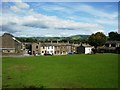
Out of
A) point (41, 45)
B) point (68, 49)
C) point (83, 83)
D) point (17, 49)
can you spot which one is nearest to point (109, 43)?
point (68, 49)

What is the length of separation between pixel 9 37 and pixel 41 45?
20646 mm

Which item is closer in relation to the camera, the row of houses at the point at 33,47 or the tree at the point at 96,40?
the row of houses at the point at 33,47

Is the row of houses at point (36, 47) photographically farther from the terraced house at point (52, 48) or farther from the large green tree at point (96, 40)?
the large green tree at point (96, 40)

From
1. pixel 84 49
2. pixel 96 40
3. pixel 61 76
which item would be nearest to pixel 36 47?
pixel 84 49

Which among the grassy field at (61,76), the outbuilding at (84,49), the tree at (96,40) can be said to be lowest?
the grassy field at (61,76)

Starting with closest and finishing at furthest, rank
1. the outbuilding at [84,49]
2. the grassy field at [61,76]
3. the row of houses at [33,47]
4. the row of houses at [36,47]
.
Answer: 1. the grassy field at [61,76]
2. the row of houses at [33,47]
3. the row of houses at [36,47]
4. the outbuilding at [84,49]

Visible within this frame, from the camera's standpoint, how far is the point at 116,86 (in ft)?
82.5

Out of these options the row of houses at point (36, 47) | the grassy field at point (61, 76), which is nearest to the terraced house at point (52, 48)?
the row of houses at point (36, 47)

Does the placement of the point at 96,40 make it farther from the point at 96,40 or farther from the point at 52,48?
the point at 52,48

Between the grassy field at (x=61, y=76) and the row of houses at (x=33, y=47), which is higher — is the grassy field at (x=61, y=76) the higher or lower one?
the lower one

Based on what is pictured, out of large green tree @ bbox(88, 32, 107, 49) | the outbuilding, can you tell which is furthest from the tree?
the outbuilding

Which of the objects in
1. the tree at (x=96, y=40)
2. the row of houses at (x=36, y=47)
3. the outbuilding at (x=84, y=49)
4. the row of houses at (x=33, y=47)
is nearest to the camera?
the row of houses at (x=33, y=47)

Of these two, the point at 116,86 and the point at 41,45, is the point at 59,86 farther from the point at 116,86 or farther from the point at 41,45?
the point at 41,45

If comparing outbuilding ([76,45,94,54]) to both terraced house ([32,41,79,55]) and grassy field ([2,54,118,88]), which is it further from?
grassy field ([2,54,118,88])
